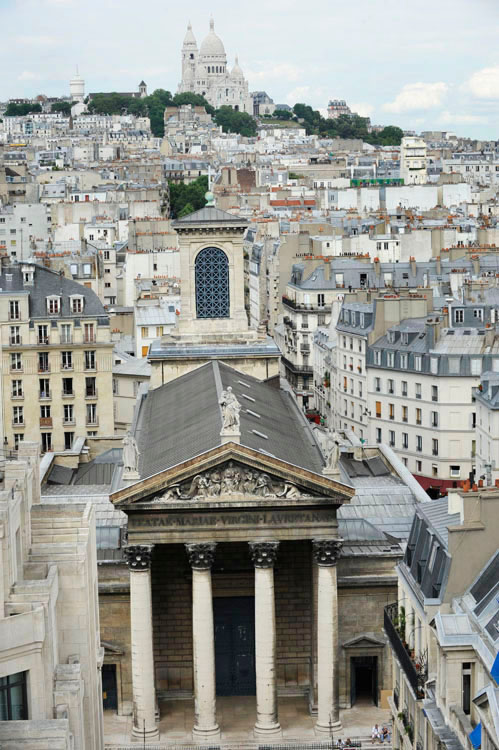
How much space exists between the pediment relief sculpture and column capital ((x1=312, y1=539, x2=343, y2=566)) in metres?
1.71

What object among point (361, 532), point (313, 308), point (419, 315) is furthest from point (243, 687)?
point (313, 308)

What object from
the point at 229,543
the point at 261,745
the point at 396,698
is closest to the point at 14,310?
the point at 229,543

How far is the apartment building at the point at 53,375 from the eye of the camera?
8169 cm

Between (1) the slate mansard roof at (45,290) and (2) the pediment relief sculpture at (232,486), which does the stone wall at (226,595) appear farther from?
(1) the slate mansard roof at (45,290)

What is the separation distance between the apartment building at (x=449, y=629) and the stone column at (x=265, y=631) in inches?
303

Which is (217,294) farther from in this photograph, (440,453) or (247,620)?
(440,453)

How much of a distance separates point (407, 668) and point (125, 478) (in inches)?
524

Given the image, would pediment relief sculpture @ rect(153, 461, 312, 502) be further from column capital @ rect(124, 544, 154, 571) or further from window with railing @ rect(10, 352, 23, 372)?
window with railing @ rect(10, 352, 23, 372)

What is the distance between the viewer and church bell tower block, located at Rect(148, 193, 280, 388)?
64062mm

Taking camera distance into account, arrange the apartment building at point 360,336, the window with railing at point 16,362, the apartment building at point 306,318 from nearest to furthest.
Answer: the window with railing at point 16,362 < the apartment building at point 360,336 < the apartment building at point 306,318

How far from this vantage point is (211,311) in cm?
6525

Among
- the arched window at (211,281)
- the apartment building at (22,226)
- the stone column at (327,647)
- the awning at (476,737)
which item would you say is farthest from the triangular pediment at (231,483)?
the apartment building at (22,226)

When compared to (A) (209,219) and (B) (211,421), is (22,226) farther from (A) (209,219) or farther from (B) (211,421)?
(B) (211,421)

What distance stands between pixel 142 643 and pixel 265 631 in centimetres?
391
